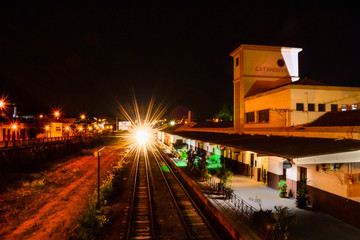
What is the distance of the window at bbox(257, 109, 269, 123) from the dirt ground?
41.2 ft

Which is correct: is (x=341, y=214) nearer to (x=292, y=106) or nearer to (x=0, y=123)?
(x=292, y=106)

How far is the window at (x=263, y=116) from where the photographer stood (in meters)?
18.2

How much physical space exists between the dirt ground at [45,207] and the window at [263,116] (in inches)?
495

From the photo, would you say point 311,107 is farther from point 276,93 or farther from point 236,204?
point 236,204

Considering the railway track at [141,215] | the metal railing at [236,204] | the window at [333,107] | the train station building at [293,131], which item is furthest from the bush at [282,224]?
the window at [333,107]

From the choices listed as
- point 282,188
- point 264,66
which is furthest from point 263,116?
point 282,188

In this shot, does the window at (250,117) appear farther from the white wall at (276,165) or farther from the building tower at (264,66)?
the white wall at (276,165)

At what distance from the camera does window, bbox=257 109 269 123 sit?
716 inches

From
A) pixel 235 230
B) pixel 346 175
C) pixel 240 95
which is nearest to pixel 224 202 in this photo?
pixel 235 230

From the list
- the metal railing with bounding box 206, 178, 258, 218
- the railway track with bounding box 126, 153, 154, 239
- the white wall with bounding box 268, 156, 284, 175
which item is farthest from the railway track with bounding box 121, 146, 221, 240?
the white wall with bounding box 268, 156, 284, 175

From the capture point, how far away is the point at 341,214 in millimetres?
9219

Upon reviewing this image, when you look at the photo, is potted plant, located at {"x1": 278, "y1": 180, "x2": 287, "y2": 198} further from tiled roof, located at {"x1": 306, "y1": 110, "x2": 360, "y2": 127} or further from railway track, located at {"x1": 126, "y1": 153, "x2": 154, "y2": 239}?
railway track, located at {"x1": 126, "y1": 153, "x2": 154, "y2": 239}

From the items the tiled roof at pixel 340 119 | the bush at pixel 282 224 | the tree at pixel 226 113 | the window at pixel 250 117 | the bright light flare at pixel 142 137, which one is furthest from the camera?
the bright light flare at pixel 142 137

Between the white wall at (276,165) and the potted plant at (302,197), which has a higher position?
the white wall at (276,165)
